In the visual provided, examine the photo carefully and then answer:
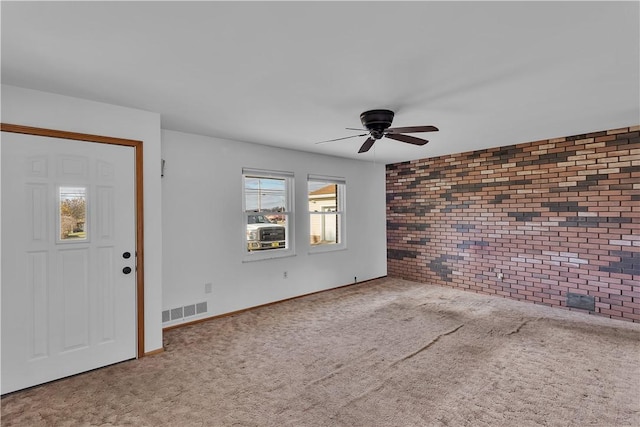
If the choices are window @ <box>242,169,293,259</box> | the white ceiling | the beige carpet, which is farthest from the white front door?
window @ <box>242,169,293,259</box>

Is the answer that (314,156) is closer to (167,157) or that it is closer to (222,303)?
(167,157)

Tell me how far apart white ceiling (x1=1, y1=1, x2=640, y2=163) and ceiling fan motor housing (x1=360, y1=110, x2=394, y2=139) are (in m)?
0.07

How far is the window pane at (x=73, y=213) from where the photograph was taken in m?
2.68

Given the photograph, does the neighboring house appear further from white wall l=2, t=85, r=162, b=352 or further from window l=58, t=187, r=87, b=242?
window l=58, t=187, r=87, b=242

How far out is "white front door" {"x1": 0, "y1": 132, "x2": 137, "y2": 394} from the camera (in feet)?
8.08

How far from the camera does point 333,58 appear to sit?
2090mm

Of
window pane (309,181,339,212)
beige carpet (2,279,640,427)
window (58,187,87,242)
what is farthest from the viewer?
window pane (309,181,339,212)


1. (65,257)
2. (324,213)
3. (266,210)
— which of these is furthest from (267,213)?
(65,257)

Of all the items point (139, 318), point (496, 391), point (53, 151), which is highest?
point (53, 151)

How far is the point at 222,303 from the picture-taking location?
421 centimetres

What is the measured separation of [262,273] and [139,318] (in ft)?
6.01

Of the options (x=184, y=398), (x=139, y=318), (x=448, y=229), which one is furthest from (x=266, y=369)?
(x=448, y=229)

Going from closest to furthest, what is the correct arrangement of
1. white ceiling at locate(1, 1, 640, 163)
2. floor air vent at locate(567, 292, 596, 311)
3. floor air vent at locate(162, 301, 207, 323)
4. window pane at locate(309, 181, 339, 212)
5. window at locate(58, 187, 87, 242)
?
1. white ceiling at locate(1, 1, 640, 163)
2. window at locate(58, 187, 87, 242)
3. floor air vent at locate(162, 301, 207, 323)
4. floor air vent at locate(567, 292, 596, 311)
5. window pane at locate(309, 181, 339, 212)

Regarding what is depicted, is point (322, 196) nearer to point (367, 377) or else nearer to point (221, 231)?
point (221, 231)
